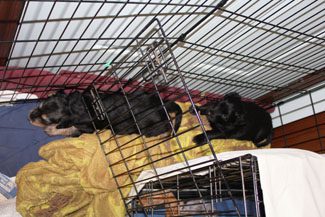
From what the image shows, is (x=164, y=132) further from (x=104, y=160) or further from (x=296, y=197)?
(x=296, y=197)

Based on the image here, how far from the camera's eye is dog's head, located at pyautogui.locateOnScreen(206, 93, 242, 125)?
2242mm

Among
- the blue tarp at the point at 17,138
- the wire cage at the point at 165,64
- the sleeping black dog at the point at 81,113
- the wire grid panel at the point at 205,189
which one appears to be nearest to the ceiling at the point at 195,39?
the wire cage at the point at 165,64

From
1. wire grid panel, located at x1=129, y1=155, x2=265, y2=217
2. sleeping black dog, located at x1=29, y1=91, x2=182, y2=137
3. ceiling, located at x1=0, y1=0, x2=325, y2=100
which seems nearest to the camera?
wire grid panel, located at x1=129, y1=155, x2=265, y2=217

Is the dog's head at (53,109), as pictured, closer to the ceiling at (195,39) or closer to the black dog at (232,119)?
the ceiling at (195,39)

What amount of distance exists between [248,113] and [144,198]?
1.03m

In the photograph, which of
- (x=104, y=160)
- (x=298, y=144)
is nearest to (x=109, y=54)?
(x=104, y=160)

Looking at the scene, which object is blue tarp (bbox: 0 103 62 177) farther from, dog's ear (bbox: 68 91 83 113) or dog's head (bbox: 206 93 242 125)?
dog's head (bbox: 206 93 242 125)

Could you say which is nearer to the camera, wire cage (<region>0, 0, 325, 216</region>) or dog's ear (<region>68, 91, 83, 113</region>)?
wire cage (<region>0, 0, 325, 216</region>)

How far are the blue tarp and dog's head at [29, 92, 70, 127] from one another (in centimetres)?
12

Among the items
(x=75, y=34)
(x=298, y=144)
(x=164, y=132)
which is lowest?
(x=298, y=144)

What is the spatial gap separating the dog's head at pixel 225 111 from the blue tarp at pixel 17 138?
94 cm

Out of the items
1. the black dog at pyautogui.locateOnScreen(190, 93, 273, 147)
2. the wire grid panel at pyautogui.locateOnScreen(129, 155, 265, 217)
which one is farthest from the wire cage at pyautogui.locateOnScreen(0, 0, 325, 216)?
the black dog at pyautogui.locateOnScreen(190, 93, 273, 147)

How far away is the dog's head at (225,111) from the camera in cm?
224

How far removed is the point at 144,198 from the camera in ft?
5.16
